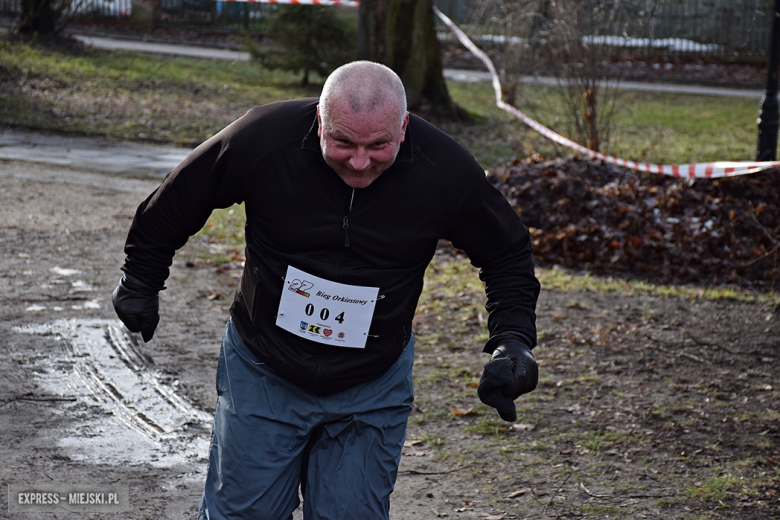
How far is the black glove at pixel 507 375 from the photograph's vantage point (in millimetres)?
2893

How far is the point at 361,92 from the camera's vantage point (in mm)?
2621

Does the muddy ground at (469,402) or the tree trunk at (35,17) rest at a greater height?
the tree trunk at (35,17)

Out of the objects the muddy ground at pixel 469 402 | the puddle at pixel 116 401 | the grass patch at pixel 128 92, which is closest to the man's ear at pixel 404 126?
the muddy ground at pixel 469 402

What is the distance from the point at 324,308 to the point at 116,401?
2515 mm

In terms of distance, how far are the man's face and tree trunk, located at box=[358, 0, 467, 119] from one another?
11.5 m

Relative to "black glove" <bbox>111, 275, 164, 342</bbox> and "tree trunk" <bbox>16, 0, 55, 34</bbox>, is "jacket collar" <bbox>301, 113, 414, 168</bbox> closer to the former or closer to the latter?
"black glove" <bbox>111, 275, 164, 342</bbox>

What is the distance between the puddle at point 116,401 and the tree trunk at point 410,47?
9.03 m

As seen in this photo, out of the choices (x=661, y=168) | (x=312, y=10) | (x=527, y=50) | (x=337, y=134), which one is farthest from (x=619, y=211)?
(x=312, y=10)

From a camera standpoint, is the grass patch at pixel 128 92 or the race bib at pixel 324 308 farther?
the grass patch at pixel 128 92

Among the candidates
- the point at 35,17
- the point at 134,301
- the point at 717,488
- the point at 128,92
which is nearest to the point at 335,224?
the point at 134,301

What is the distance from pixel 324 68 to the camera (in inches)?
695

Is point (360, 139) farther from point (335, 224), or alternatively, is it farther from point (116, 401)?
point (116, 401)

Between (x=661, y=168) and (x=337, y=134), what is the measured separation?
6.44 metres

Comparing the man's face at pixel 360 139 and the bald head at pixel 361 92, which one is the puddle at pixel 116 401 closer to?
the man's face at pixel 360 139
